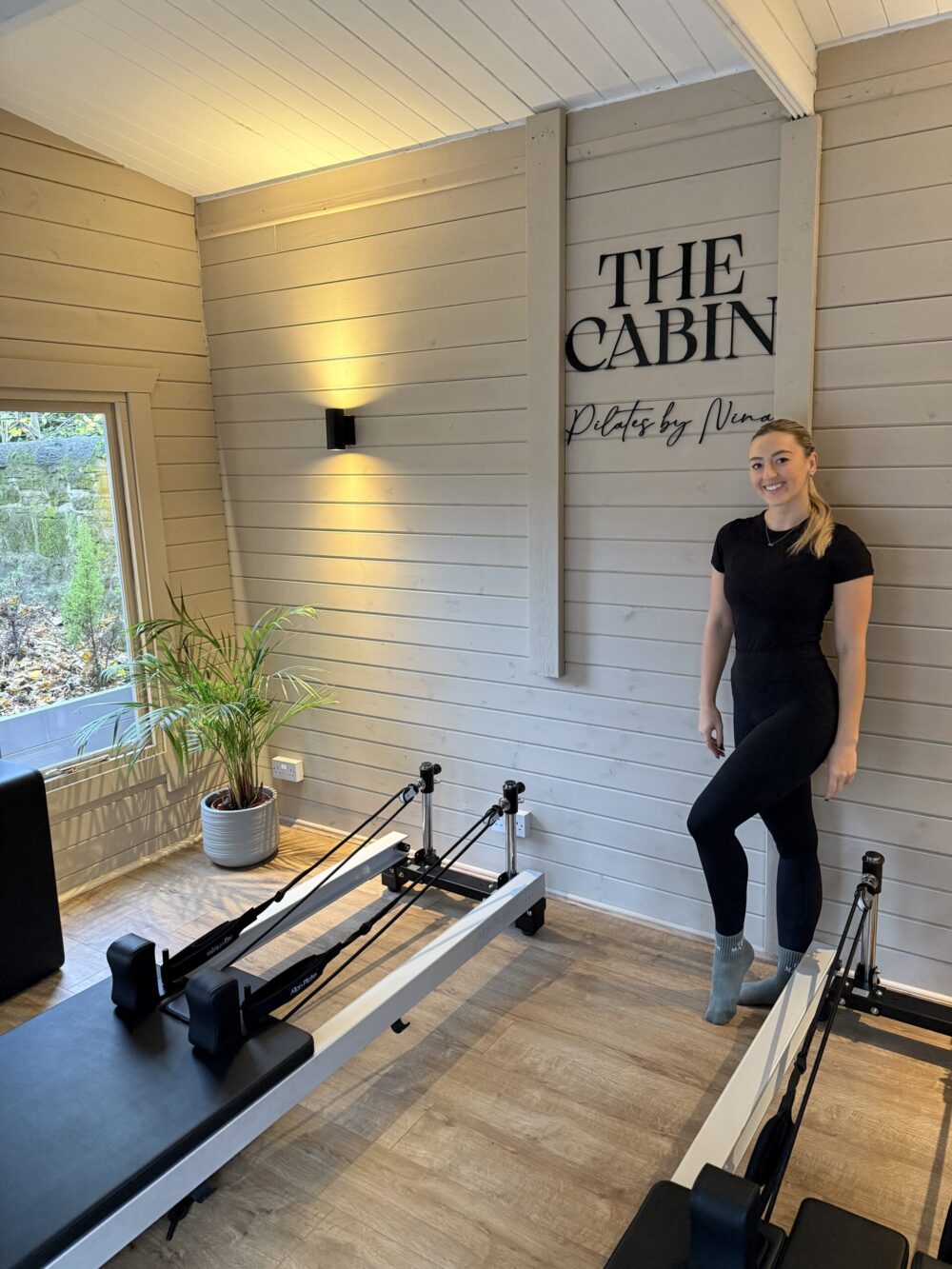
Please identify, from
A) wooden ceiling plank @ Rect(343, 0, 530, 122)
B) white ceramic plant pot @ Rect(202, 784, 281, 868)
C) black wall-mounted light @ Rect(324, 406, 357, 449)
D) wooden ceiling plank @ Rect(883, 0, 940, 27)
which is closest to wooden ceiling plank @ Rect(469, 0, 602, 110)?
wooden ceiling plank @ Rect(343, 0, 530, 122)

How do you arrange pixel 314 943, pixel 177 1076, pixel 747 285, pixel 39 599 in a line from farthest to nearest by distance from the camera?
pixel 39 599 < pixel 314 943 < pixel 747 285 < pixel 177 1076

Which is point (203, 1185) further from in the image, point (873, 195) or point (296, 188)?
point (296, 188)

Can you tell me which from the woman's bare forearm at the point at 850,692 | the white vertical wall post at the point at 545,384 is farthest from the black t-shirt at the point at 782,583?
the white vertical wall post at the point at 545,384

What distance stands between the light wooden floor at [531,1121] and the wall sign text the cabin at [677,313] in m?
1.90

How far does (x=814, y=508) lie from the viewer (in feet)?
8.27

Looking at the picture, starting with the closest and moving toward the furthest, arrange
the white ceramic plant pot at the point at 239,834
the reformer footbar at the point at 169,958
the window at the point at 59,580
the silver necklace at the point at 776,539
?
1. the reformer footbar at the point at 169,958
2. the silver necklace at the point at 776,539
3. the window at the point at 59,580
4. the white ceramic plant pot at the point at 239,834

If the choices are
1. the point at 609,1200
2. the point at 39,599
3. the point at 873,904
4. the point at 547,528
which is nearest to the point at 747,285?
the point at 547,528

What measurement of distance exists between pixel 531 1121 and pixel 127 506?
270 cm

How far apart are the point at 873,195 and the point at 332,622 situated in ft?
7.97

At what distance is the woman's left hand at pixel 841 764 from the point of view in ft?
8.19

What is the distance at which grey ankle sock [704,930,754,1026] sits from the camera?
8.75 feet

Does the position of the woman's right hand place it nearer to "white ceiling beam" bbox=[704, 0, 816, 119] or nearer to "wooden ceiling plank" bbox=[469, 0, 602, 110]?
"white ceiling beam" bbox=[704, 0, 816, 119]

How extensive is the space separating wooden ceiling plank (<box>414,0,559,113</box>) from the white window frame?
176 centimetres

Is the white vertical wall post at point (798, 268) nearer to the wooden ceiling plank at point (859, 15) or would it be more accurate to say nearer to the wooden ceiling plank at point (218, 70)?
the wooden ceiling plank at point (859, 15)
